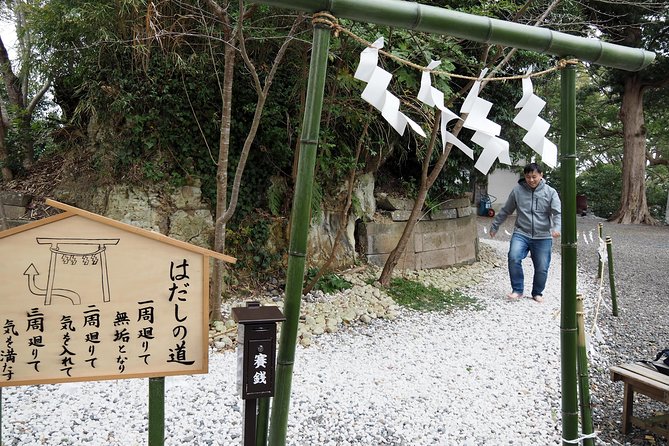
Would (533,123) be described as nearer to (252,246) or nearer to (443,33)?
(443,33)

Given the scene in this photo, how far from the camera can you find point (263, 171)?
16.9 feet

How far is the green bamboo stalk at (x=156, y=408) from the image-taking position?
1.66m

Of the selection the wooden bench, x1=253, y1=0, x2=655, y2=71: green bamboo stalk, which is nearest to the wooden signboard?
x1=253, y1=0, x2=655, y2=71: green bamboo stalk

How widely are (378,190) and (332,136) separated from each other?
170 centimetres

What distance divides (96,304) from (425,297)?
4.47 meters

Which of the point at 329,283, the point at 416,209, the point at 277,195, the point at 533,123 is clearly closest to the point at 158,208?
the point at 277,195

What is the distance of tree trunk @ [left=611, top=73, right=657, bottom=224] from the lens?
13.6m

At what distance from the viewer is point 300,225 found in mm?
1590

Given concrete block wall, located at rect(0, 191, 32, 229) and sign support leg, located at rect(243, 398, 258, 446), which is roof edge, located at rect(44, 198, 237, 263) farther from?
concrete block wall, located at rect(0, 191, 32, 229)

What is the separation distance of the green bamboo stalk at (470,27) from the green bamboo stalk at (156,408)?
141cm

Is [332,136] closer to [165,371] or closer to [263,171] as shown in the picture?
[263,171]

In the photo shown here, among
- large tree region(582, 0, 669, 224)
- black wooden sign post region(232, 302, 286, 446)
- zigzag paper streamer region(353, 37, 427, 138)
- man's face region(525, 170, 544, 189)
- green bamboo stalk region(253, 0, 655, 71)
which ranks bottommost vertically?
black wooden sign post region(232, 302, 286, 446)

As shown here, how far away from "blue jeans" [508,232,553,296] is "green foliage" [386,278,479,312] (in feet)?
2.04

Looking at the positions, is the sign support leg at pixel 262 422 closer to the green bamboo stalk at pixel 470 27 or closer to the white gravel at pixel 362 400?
the white gravel at pixel 362 400
